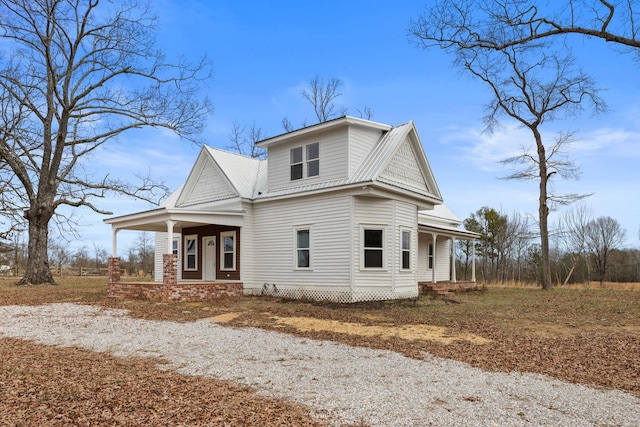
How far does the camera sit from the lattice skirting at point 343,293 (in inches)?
599

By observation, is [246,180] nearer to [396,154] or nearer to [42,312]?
[396,154]

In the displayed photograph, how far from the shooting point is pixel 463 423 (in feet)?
14.7

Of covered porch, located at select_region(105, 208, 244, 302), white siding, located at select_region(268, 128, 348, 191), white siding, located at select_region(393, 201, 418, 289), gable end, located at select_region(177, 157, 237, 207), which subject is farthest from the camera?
gable end, located at select_region(177, 157, 237, 207)

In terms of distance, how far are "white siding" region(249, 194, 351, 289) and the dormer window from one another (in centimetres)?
112

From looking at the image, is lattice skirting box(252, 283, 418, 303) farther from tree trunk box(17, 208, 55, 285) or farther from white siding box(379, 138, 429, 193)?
tree trunk box(17, 208, 55, 285)

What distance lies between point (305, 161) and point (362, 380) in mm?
12079

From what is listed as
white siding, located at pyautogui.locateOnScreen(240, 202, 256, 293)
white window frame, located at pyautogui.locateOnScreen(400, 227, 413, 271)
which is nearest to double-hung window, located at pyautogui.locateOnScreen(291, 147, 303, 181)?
white siding, located at pyautogui.locateOnScreen(240, 202, 256, 293)

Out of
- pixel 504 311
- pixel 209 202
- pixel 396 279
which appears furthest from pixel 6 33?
pixel 504 311

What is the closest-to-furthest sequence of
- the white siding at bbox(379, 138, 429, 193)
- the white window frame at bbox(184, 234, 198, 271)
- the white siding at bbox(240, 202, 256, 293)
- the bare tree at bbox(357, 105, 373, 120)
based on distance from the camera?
the white siding at bbox(379, 138, 429, 193) → the white siding at bbox(240, 202, 256, 293) → the white window frame at bbox(184, 234, 198, 271) → the bare tree at bbox(357, 105, 373, 120)

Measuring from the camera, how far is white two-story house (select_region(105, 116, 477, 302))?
610 inches

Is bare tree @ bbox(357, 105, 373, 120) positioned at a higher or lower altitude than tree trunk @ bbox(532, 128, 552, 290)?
higher

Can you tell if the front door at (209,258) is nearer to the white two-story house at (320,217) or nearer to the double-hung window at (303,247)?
the white two-story house at (320,217)

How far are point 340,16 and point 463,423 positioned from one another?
1241 cm

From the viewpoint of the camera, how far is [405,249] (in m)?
16.7
